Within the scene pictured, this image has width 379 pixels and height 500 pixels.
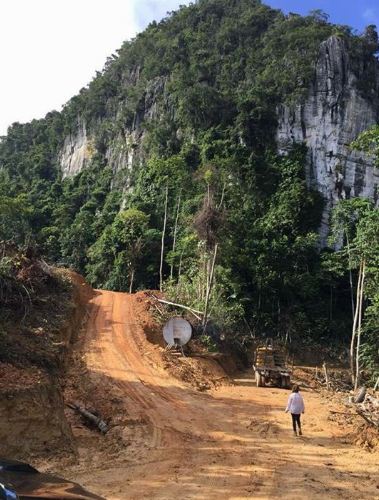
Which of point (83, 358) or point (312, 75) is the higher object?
point (312, 75)

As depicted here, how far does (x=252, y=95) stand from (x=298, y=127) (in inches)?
211

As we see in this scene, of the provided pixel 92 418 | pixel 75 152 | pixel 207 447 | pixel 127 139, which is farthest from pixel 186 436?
→ pixel 75 152

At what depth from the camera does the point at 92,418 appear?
32.7 feet

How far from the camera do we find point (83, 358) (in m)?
15.8

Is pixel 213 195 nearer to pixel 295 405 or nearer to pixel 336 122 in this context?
pixel 295 405

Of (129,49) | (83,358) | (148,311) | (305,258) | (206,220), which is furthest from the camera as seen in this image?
(129,49)

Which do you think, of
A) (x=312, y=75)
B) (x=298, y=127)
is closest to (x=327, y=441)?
(x=298, y=127)

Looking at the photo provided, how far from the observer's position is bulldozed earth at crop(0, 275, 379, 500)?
719 cm

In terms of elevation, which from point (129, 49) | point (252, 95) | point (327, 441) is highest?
point (129, 49)

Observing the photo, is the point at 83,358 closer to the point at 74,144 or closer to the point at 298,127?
the point at 298,127

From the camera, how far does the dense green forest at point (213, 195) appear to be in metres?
27.2

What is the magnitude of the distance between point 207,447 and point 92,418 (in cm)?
239

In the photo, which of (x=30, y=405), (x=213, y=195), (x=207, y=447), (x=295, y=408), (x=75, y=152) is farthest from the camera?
(x=75, y=152)

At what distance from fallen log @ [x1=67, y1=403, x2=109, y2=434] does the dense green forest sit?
4332 millimetres
